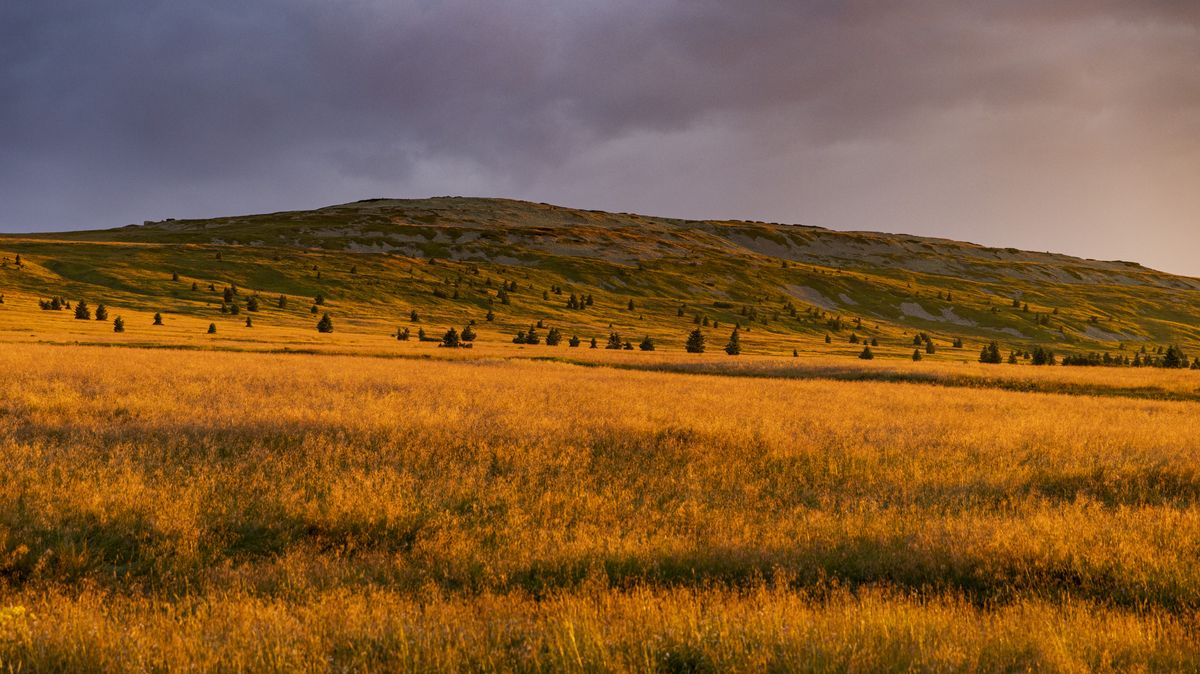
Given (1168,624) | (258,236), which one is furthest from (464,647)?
(258,236)

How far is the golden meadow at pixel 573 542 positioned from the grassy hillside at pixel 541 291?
142ft

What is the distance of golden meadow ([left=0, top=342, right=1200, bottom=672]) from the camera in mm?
4555

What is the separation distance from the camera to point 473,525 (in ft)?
25.8

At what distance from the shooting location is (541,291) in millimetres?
118938

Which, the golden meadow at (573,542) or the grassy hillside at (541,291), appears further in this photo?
the grassy hillside at (541,291)

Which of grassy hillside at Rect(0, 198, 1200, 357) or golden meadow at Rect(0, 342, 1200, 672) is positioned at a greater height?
grassy hillside at Rect(0, 198, 1200, 357)

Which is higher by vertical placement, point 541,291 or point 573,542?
point 541,291

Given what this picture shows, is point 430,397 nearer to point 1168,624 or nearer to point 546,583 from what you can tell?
point 546,583

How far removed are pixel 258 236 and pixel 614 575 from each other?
190 meters

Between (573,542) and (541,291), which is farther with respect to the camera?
(541,291)

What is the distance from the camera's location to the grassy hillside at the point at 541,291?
81562 mm

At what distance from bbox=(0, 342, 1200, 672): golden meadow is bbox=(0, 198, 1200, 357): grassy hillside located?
142 ft

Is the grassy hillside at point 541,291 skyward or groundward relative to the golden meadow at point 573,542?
skyward

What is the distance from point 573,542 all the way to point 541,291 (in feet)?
371
